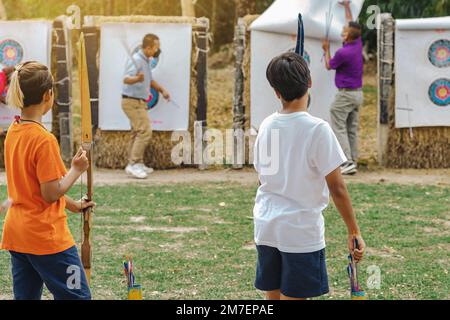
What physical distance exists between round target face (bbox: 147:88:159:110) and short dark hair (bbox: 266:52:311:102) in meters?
7.18

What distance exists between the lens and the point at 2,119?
1093 cm

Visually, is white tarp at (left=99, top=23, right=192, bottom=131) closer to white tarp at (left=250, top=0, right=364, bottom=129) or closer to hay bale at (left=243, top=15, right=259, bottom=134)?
hay bale at (left=243, top=15, right=259, bottom=134)

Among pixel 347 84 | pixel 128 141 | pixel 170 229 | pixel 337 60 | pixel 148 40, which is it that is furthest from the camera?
pixel 128 141

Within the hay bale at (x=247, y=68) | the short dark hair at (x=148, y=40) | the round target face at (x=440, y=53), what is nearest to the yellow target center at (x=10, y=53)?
the short dark hair at (x=148, y=40)

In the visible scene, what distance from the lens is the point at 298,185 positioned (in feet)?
12.6

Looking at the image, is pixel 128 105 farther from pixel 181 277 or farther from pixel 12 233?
pixel 12 233

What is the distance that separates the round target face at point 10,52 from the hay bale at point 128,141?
3.21ft

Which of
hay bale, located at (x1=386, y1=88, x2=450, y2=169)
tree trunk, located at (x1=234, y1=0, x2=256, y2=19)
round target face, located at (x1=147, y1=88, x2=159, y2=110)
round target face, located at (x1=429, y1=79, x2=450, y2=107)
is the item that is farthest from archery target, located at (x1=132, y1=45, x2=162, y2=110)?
tree trunk, located at (x1=234, y1=0, x2=256, y2=19)

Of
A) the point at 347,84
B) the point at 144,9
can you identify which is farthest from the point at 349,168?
the point at 144,9

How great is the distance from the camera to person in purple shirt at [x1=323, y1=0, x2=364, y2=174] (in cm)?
1021

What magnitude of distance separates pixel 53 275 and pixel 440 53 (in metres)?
8.03

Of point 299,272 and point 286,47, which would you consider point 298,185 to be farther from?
point 286,47
